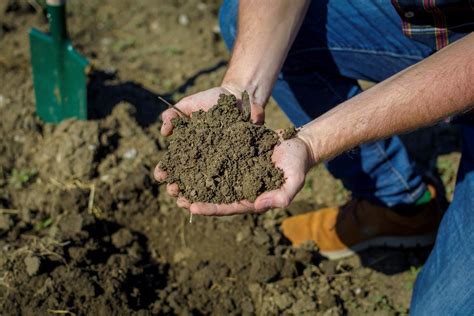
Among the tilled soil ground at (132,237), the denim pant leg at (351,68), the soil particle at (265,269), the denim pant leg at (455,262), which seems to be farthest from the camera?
the soil particle at (265,269)

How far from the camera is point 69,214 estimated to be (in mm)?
2639

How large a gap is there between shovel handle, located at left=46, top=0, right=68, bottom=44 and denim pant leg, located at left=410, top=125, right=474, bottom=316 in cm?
200

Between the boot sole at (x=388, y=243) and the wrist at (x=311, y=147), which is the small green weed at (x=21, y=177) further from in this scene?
the wrist at (x=311, y=147)

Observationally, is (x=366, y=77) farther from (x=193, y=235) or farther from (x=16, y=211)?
(x=16, y=211)

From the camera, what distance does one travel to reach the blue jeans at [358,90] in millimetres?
2047

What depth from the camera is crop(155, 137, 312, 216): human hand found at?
5.59 ft

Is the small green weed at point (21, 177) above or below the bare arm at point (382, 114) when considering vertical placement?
below

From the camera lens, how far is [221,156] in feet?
5.97

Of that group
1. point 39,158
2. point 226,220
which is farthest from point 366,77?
point 39,158

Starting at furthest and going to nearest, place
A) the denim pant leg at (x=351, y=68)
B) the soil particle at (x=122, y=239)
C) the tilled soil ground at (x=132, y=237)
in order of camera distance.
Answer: the soil particle at (x=122, y=239), the tilled soil ground at (x=132, y=237), the denim pant leg at (x=351, y=68)

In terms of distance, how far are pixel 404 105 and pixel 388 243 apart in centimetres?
118

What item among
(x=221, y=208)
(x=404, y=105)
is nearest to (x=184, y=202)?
(x=221, y=208)

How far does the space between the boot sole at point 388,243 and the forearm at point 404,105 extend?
1012mm

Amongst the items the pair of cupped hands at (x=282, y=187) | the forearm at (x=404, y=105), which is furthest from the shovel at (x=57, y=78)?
the forearm at (x=404, y=105)
